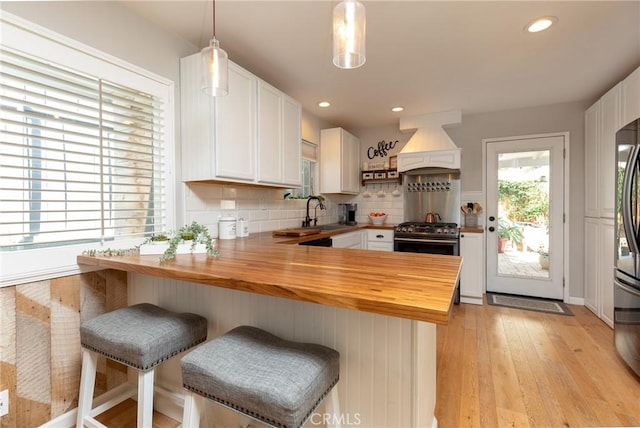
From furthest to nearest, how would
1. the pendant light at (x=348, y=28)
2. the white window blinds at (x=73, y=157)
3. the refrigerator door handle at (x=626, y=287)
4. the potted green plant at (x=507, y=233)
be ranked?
1. the potted green plant at (x=507, y=233)
2. the refrigerator door handle at (x=626, y=287)
3. the white window blinds at (x=73, y=157)
4. the pendant light at (x=348, y=28)

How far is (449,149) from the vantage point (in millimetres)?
3744

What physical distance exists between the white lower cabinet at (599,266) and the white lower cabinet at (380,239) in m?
2.09

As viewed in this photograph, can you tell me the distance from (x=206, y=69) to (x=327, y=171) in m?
2.68

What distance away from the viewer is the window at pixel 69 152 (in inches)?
53.9

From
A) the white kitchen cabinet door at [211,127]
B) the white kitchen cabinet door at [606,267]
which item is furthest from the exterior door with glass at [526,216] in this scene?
the white kitchen cabinet door at [211,127]

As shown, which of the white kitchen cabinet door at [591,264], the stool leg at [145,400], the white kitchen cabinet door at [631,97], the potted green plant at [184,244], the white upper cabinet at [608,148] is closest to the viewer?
the stool leg at [145,400]

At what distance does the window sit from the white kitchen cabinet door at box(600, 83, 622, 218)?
3840 mm

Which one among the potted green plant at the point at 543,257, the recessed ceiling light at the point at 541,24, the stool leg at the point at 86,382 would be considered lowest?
the stool leg at the point at 86,382

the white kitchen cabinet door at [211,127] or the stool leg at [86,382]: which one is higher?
the white kitchen cabinet door at [211,127]

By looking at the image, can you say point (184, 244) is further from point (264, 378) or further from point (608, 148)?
point (608, 148)

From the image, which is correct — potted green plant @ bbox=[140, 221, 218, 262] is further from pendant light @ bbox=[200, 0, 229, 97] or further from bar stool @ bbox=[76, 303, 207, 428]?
pendant light @ bbox=[200, 0, 229, 97]

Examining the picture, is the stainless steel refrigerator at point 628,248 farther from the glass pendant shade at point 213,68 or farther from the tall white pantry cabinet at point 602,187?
the glass pendant shade at point 213,68

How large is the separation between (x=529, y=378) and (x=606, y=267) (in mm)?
1702

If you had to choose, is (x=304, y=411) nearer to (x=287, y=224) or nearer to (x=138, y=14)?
(x=138, y=14)
